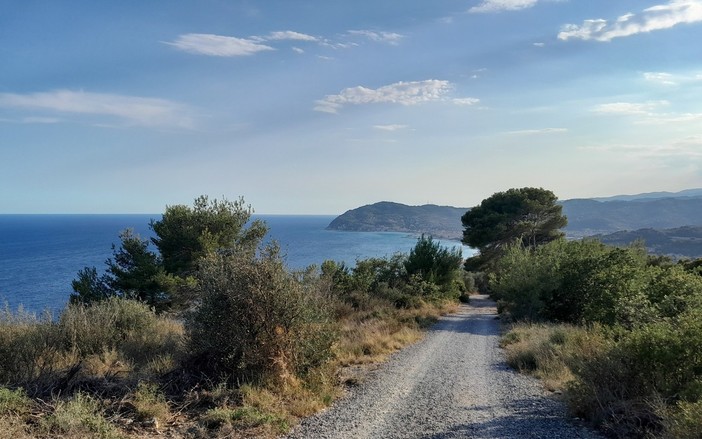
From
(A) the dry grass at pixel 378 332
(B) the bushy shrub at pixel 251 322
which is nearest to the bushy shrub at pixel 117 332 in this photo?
(B) the bushy shrub at pixel 251 322

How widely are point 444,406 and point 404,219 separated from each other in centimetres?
16934

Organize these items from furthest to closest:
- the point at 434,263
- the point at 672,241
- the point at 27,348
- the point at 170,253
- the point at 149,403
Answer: the point at 672,241, the point at 434,263, the point at 170,253, the point at 27,348, the point at 149,403

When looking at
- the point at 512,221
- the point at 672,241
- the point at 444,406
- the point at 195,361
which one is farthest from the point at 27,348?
the point at 672,241

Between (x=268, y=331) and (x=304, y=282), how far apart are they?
1809mm

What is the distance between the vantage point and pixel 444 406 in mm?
8234

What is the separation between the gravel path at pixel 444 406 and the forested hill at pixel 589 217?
79.3m

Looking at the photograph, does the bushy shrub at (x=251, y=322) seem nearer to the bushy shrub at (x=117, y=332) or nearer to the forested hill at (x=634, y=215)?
the bushy shrub at (x=117, y=332)

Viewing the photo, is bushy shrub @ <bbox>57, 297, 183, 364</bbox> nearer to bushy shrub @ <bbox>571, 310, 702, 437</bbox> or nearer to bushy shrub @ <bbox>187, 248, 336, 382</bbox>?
bushy shrub @ <bbox>187, 248, 336, 382</bbox>

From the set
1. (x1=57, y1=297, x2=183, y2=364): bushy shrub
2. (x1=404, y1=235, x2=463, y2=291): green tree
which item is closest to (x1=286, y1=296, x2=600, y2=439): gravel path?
(x1=57, y1=297, x2=183, y2=364): bushy shrub

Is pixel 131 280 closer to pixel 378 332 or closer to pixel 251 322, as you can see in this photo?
pixel 378 332

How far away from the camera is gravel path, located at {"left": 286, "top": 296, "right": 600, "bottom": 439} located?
6855mm

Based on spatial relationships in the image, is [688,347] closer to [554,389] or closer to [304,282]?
[554,389]

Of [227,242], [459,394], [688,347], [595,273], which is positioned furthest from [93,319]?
[595,273]

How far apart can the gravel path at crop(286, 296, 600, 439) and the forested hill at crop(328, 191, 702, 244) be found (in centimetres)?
7930
